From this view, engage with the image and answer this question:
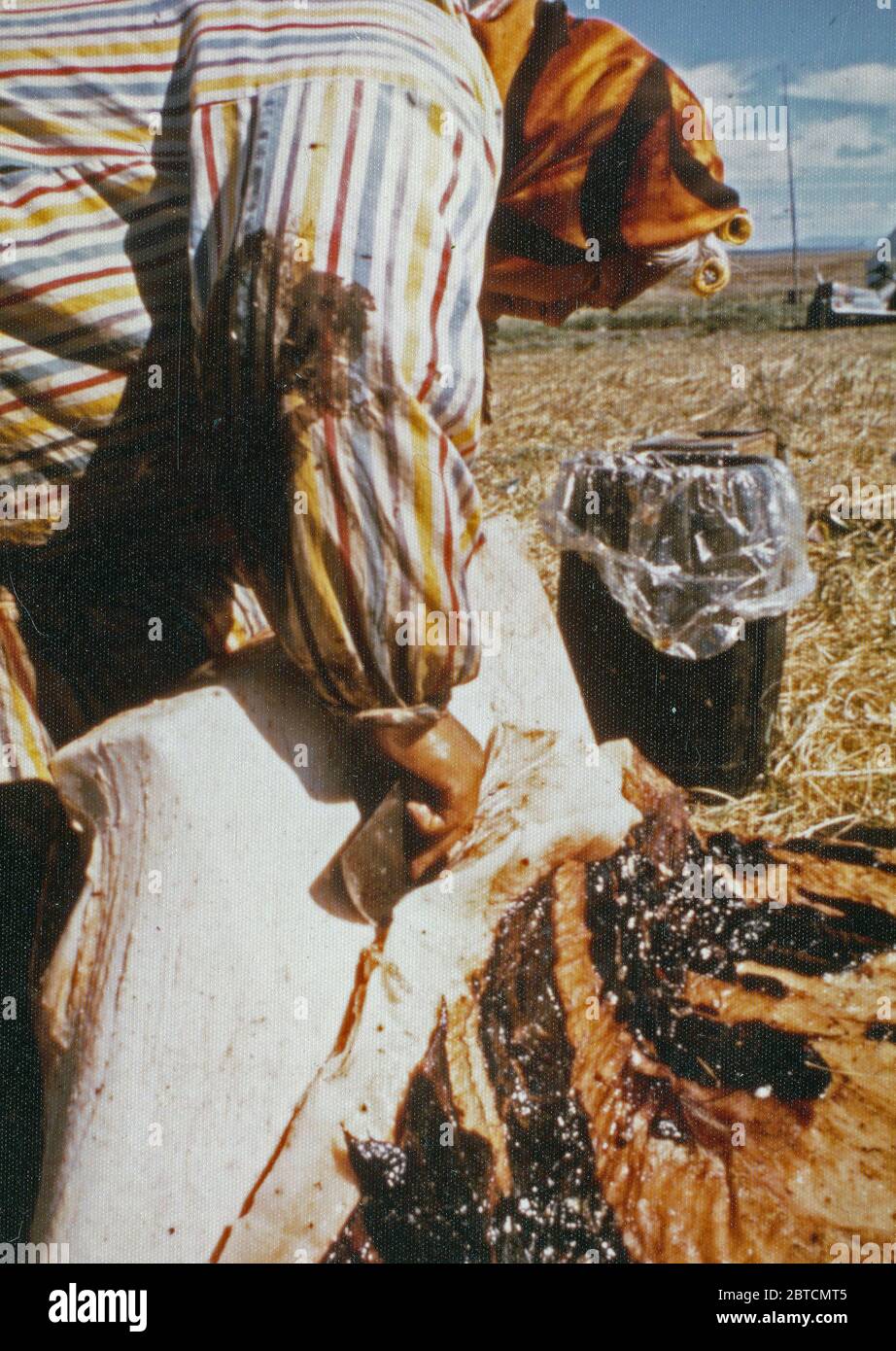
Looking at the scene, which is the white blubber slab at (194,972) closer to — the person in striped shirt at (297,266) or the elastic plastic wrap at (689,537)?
the person in striped shirt at (297,266)

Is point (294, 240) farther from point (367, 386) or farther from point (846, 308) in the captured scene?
point (846, 308)

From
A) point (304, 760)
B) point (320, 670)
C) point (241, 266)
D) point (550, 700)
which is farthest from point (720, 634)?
point (241, 266)

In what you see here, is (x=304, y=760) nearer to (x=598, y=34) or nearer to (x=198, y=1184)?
(x=198, y=1184)

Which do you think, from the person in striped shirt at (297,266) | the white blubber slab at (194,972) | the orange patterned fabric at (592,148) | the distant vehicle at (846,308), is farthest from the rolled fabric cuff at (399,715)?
the distant vehicle at (846,308)

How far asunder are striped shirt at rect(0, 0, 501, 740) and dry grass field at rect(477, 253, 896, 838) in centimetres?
95

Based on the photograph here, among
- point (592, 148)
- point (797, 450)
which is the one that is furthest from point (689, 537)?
point (797, 450)

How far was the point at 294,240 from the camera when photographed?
1055 millimetres

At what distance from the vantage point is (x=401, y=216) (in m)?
1.10

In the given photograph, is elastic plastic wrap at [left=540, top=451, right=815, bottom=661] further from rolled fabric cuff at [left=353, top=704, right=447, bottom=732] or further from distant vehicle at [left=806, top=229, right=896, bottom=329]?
distant vehicle at [left=806, top=229, right=896, bottom=329]

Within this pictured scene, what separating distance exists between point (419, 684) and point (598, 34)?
40.9 inches

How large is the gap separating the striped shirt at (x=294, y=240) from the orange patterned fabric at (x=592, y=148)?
16cm

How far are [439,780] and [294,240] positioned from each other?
806 mm

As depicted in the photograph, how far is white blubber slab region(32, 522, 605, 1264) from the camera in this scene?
1232 mm

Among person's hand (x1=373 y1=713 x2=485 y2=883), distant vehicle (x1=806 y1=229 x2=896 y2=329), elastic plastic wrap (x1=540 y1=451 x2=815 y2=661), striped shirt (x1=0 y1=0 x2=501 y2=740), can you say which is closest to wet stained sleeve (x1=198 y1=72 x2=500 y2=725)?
striped shirt (x1=0 y1=0 x2=501 y2=740)
